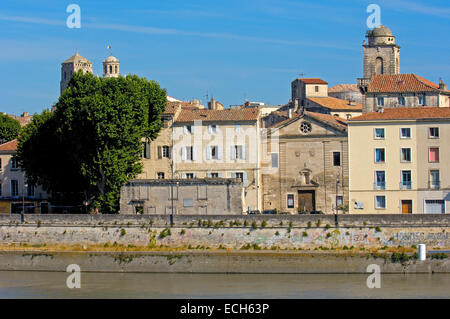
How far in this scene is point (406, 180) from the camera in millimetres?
60531

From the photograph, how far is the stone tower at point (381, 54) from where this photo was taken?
9575cm

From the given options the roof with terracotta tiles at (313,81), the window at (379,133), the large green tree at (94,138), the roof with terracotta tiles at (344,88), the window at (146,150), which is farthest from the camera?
→ the roof with terracotta tiles at (344,88)

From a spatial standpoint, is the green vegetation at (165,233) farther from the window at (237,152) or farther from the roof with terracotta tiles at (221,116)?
the roof with terracotta tiles at (221,116)

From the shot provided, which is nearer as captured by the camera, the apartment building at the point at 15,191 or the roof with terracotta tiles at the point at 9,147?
the apartment building at the point at 15,191

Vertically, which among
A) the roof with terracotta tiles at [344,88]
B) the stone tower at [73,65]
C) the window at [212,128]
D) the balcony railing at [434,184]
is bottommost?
the balcony railing at [434,184]

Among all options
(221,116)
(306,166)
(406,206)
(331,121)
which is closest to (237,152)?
(221,116)

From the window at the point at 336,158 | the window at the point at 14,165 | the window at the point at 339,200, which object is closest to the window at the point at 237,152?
the window at the point at 336,158

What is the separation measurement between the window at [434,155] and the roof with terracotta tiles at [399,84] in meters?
12.4

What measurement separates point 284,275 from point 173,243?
22.2 ft

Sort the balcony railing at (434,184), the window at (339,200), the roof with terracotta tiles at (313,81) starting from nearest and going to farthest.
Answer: the balcony railing at (434,184)
the window at (339,200)
the roof with terracotta tiles at (313,81)
